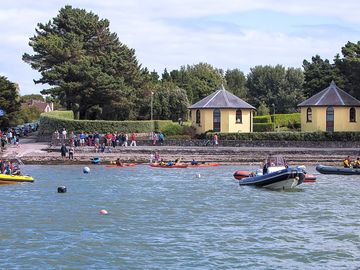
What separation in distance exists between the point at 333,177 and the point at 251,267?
28896 mm

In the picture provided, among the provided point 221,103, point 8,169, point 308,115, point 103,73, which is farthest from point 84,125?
point 8,169

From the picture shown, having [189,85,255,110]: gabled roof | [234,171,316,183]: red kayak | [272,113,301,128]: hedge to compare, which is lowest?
[234,171,316,183]: red kayak

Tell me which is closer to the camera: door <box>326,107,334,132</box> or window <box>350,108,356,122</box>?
door <box>326,107,334,132</box>

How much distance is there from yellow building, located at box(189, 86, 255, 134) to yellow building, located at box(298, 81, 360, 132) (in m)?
6.54

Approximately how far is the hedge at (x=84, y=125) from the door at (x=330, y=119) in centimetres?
1664

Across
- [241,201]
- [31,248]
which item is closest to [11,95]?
[241,201]

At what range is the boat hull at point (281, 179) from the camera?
144 ft

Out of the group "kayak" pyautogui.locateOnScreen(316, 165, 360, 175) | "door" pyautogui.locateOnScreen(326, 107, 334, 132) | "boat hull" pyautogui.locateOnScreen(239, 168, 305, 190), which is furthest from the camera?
"door" pyautogui.locateOnScreen(326, 107, 334, 132)

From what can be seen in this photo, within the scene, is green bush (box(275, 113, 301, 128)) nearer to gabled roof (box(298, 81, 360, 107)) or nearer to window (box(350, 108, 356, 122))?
gabled roof (box(298, 81, 360, 107))

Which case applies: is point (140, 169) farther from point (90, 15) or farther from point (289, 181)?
point (90, 15)

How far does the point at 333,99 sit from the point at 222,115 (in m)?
11.5

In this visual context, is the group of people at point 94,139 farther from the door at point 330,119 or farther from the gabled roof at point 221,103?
the door at point 330,119

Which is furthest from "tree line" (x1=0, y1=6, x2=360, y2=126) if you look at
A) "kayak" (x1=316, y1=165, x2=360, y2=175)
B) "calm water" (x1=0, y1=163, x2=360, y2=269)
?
"calm water" (x1=0, y1=163, x2=360, y2=269)

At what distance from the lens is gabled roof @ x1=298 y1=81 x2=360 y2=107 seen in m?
75.4
